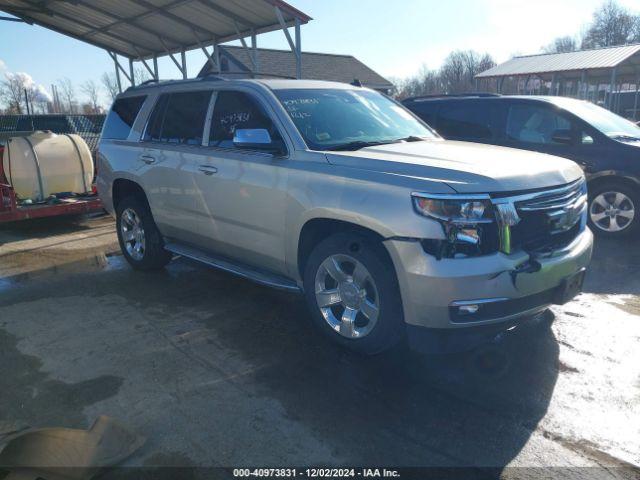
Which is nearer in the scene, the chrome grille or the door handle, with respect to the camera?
the chrome grille

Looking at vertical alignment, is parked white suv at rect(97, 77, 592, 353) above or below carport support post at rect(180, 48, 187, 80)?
below

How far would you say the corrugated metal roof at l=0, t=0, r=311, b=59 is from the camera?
10.7m

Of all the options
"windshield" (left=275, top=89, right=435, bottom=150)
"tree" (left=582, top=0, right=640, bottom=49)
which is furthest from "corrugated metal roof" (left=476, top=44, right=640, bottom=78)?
"tree" (left=582, top=0, right=640, bottom=49)

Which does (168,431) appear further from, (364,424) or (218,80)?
(218,80)

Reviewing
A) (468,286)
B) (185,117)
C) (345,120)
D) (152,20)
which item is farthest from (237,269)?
(152,20)

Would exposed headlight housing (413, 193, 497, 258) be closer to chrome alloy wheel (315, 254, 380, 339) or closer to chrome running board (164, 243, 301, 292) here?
chrome alloy wheel (315, 254, 380, 339)

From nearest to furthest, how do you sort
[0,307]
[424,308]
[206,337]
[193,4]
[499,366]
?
1. [424,308]
2. [499,366]
3. [206,337]
4. [0,307]
5. [193,4]

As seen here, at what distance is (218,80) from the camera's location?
15.8ft

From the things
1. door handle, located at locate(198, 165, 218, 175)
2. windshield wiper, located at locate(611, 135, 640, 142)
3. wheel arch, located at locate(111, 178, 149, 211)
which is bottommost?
wheel arch, located at locate(111, 178, 149, 211)

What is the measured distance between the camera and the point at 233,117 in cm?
461

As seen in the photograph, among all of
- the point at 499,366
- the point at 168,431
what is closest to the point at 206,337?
the point at 168,431

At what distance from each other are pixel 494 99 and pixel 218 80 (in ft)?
14.2

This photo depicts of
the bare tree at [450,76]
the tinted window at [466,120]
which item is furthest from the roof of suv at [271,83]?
the bare tree at [450,76]

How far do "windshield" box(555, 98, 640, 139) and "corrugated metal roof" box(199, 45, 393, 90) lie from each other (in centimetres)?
1845
